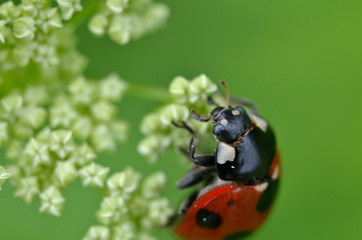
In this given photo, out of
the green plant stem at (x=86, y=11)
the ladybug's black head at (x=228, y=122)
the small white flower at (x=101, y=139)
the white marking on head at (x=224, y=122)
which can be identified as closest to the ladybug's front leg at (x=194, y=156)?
the ladybug's black head at (x=228, y=122)

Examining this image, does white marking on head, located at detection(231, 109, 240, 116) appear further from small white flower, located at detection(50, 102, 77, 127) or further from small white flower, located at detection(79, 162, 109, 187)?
small white flower, located at detection(50, 102, 77, 127)

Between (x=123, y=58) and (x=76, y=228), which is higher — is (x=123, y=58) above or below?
above

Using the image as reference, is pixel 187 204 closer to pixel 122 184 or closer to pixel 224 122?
pixel 122 184

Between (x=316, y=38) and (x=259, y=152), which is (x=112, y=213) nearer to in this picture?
(x=259, y=152)

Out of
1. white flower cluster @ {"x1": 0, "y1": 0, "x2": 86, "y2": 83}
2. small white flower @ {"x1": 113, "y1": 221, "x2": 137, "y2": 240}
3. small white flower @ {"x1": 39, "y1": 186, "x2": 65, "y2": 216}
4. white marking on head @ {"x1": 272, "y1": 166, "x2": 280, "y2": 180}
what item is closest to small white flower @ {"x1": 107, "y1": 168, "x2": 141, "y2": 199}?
small white flower @ {"x1": 113, "y1": 221, "x2": 137, "y2": 240}

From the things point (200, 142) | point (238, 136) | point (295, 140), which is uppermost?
point (238, 136)

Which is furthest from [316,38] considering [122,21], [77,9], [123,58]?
[77,9]

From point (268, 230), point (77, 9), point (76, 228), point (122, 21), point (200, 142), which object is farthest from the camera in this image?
point (268, 230)

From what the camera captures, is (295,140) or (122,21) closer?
(122,21)
